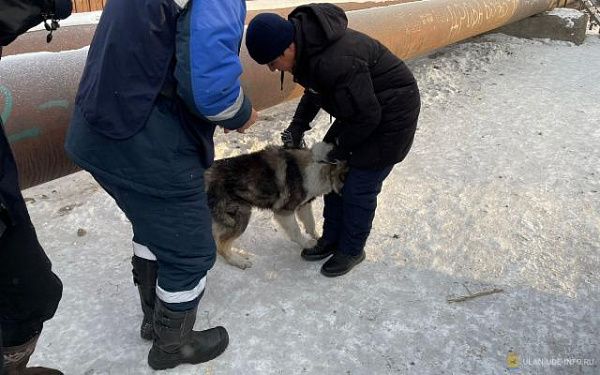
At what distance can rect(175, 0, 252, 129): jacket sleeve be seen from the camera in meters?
Answer: 1.94

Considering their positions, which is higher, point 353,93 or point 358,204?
point 353,93

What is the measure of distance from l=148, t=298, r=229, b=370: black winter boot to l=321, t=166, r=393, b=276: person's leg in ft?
3.52

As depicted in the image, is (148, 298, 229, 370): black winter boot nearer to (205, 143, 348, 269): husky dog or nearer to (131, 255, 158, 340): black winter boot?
(131, 255, 158, 340): black winter boot

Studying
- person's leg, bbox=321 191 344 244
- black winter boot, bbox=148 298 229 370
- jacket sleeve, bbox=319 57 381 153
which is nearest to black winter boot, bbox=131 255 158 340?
black winter boot, bbox=148 298 229 370

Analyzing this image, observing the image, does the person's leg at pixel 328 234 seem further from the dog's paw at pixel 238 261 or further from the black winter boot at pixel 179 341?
the black winter boot at pixel 179 341

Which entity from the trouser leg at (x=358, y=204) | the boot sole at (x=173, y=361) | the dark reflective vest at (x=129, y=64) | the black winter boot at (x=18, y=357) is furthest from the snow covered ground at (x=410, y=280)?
the dark reflective vest at (x=129, y=64)

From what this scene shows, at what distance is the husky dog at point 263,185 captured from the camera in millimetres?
→ 3645

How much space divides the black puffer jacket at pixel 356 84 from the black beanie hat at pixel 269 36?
86 millimetres

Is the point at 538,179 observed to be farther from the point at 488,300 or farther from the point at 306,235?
the point at 306,235

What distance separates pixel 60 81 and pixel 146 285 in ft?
4.18

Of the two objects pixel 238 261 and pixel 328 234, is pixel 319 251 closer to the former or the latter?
pixel 328 234

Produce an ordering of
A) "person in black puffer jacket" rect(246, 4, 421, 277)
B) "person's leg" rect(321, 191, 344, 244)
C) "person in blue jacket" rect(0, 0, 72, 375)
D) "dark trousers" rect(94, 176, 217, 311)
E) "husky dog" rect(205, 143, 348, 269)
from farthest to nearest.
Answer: "person's leg" rect(321, 191, 344, 244)
"husky dog" rect(205, 143, 348, 269)
"person in black puffer jacket" rect(246, 4, 421, 277)
"dark trousers" rect(94, 176, 217, 311)
"person in blue jacket" rect(0, 0, 72, 375)

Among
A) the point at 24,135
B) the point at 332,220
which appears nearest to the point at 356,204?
the point at 332,220

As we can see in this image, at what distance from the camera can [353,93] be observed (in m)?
2.90
